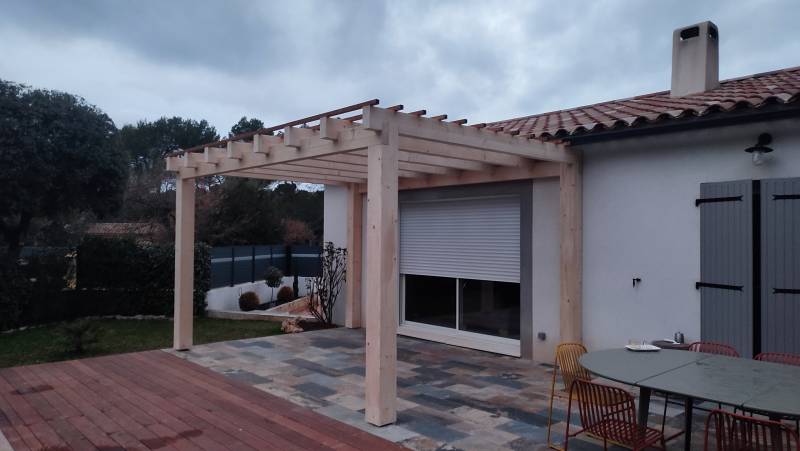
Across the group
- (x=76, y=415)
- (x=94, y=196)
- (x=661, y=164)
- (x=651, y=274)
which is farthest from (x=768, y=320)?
(x=94, y=196)

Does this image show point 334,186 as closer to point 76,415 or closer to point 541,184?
point 541,184

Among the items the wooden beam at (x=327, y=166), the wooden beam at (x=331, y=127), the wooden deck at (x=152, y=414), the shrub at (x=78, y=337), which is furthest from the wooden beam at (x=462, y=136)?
A: the shrub at (x=78, y=337)

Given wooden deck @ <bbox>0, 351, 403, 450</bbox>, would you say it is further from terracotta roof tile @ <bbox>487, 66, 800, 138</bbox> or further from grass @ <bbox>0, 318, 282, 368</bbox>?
terracotta roof tile @ <bbox>487, 66, 800, 138</bbox>

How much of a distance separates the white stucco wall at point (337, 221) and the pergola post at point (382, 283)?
563 cm

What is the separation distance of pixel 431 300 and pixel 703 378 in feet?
19.0

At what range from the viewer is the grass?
8207mm

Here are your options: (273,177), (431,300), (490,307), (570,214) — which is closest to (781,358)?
(570,214)

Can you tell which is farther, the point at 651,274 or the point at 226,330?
the point at 226,330

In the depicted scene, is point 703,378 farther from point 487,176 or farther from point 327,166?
point 327,166

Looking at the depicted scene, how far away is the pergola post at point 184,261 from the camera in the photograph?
8172 millimetres

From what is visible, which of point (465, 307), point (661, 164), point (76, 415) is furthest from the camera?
point (465, 307)

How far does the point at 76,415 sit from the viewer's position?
205 inches

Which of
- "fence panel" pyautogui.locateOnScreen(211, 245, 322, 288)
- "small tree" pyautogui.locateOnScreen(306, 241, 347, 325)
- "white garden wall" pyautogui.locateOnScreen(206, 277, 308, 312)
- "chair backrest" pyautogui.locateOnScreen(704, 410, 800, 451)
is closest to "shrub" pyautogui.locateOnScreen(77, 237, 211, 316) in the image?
"white garden wall" pyautogui.locateOnScreen(206, 277, 308, 312)

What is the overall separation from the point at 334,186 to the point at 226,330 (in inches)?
142
